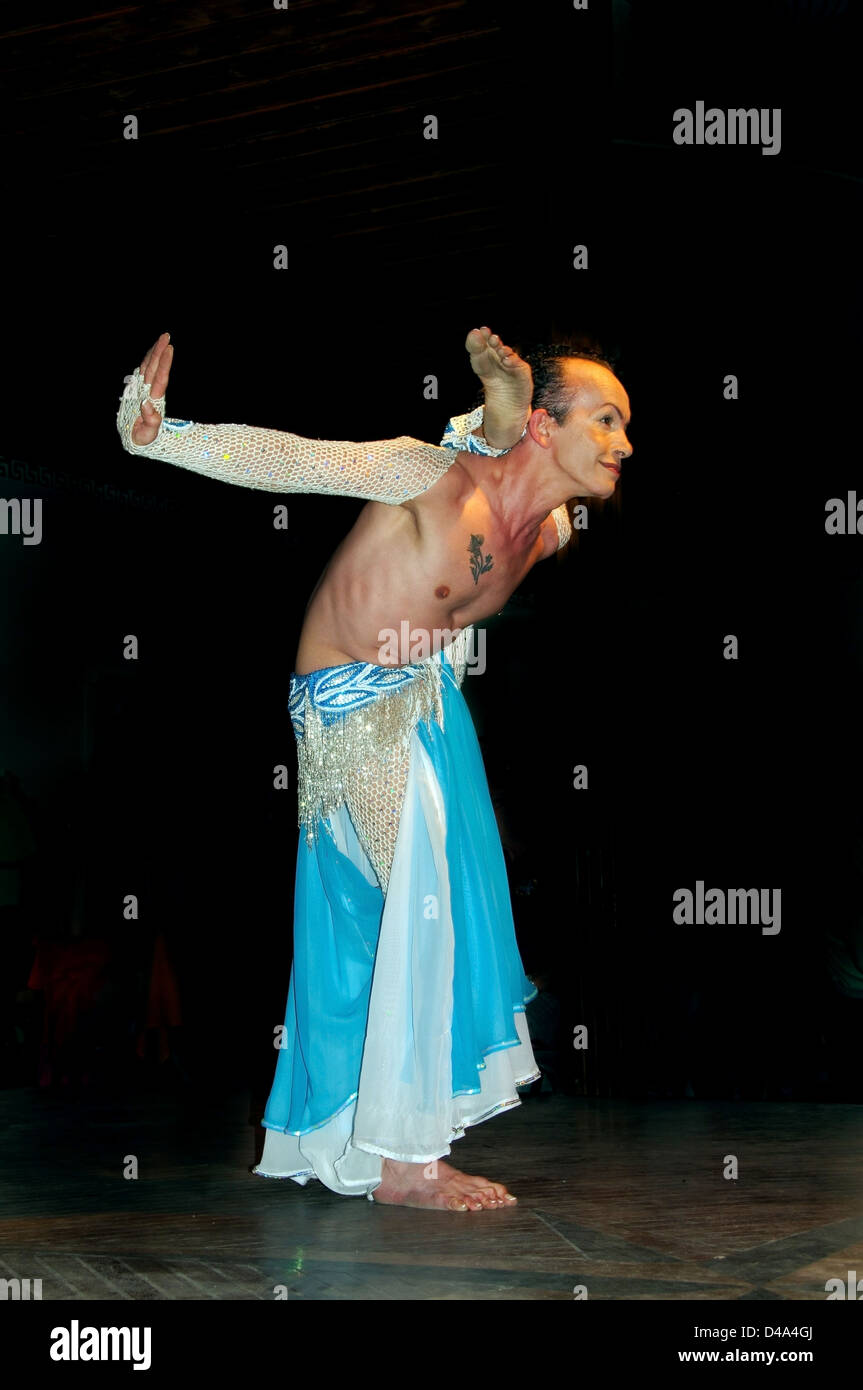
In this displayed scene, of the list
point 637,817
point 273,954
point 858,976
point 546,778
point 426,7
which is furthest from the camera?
point 546,778

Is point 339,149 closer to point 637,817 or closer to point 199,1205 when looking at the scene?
point 637,817

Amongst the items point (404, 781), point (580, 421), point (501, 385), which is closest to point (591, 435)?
point (580, 421)

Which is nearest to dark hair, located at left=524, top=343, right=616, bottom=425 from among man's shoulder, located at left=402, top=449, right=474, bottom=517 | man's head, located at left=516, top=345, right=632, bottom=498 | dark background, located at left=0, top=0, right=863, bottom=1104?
man's head, located at left=516, top=345, right=632, bottom=498

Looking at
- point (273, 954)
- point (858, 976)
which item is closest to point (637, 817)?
point (858, 976)

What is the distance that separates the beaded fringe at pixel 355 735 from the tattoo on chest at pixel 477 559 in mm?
206

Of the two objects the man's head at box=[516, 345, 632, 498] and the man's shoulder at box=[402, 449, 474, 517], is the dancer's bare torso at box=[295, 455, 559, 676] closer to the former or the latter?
the man's shoulder at box=[402, 449, 474, 517]

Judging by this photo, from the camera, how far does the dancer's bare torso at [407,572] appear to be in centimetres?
292

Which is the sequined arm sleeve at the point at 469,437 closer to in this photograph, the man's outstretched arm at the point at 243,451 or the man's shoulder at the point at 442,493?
the man's shoulder at the point at 442,493

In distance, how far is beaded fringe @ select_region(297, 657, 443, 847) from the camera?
2930 mm

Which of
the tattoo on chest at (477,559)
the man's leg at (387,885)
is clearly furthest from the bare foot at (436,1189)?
the tattoo on chest at (477,559)

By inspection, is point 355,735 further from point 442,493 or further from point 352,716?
point 442,493

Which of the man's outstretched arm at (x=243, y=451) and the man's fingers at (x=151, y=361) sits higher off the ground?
the man's fingers at (x=151, y=361)

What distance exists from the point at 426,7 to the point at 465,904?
2360 mm

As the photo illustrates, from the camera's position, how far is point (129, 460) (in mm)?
6465
